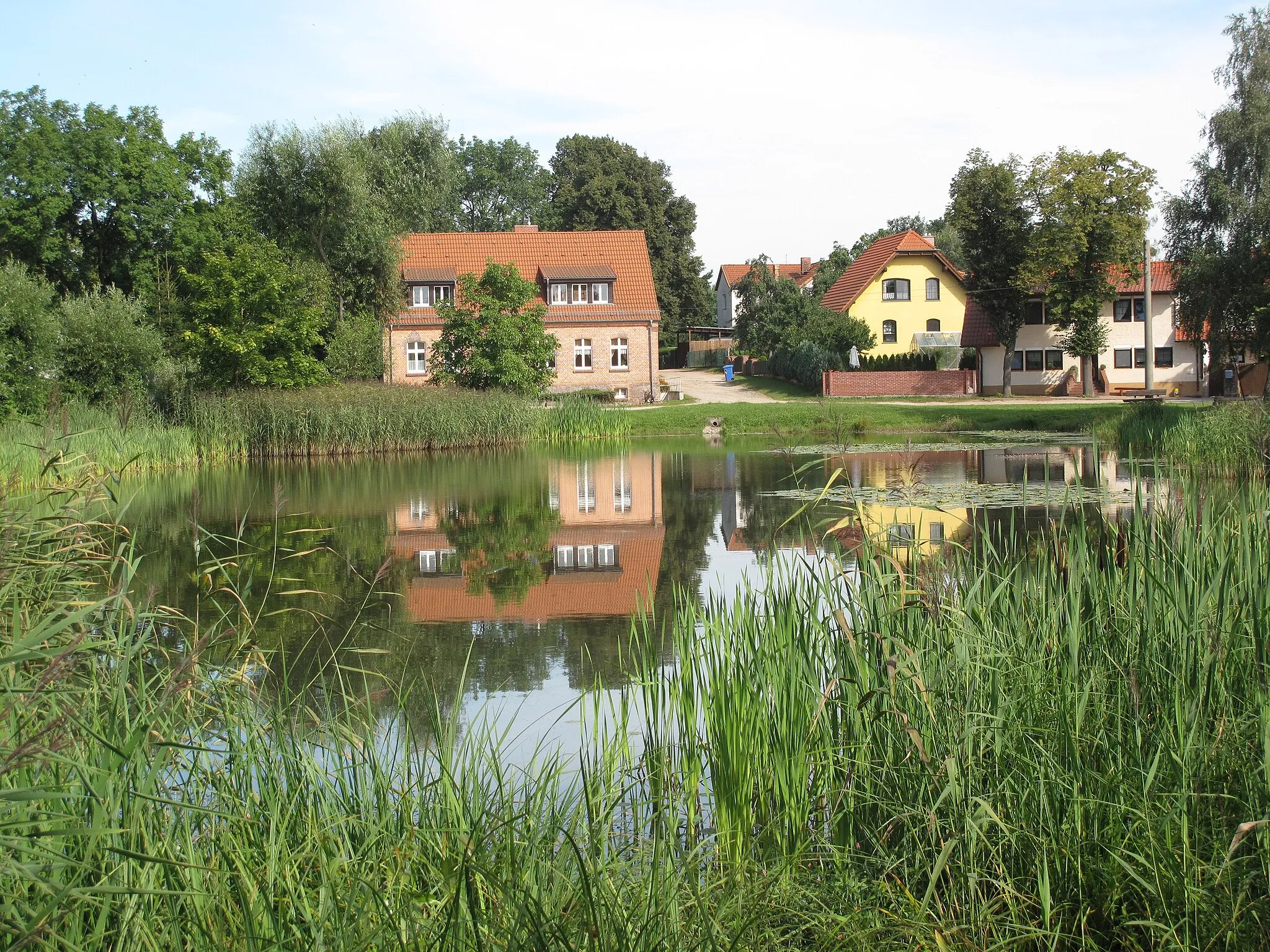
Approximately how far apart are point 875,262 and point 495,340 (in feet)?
80.0

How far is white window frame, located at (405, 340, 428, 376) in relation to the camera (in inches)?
1716

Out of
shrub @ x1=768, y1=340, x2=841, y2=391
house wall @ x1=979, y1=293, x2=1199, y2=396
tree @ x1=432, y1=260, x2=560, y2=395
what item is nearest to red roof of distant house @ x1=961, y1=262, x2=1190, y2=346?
house wall @ x1=979, y1=293, x2=1199, y2=396

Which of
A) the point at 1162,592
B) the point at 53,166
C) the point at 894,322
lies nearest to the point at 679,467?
the point at 1162,592

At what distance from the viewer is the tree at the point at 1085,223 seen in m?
40.1

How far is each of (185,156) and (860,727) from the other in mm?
40648

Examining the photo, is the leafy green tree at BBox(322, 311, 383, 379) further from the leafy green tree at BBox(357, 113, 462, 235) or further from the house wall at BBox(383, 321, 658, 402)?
the house wall at BBox(383, 321, 658, 402)

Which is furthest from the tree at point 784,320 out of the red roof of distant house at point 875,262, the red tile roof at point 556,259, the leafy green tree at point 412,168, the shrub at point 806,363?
the leafy green tree at point 412,168

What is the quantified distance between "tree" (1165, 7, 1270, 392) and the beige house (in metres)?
16.0

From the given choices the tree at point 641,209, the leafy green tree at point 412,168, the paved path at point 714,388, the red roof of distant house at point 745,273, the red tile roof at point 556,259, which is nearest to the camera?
the leafy green tree at point 412,168

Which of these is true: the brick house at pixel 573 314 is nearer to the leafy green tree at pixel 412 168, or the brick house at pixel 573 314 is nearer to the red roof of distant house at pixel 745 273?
the leafy green tree at pixel 412 168

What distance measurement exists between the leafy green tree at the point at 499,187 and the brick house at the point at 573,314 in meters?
29.4

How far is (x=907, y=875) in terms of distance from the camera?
383 centimetres

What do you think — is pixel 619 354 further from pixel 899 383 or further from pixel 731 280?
pixel 731 280

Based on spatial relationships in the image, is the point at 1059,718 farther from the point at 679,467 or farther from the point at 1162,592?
the point at 679,467
